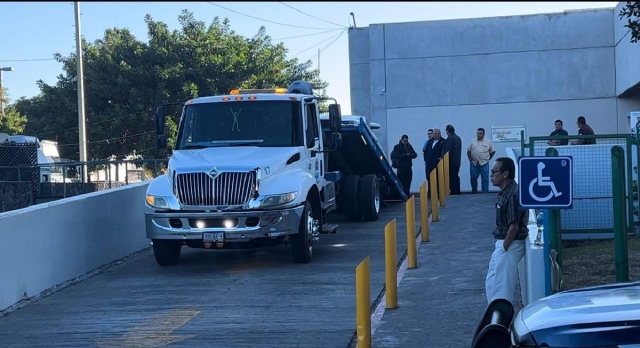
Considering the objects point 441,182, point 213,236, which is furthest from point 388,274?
point 441,182

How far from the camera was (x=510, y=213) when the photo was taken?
8.51 metres

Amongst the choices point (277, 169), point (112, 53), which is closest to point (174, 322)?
point (277, 169)

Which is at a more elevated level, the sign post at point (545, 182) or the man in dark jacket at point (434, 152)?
the man in dark jacket at point (434, 152)

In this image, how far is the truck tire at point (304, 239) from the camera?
12891 mm

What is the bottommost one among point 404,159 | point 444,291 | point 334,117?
point 444,291

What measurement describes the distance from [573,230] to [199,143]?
6.07 m

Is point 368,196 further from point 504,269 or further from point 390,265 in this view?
point 504,269

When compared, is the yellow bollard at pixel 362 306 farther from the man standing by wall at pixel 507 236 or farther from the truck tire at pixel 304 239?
the truck tire at pixel 304 239

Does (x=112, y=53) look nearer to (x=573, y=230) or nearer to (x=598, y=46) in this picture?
(x=598, y=46)

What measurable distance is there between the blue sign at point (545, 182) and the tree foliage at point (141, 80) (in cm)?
2863

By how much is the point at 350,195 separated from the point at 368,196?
1.17 feet

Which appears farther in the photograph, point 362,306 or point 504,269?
point 504,269

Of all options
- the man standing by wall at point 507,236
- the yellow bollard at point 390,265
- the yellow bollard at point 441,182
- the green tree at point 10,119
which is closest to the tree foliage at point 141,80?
the green tree at point 10,119

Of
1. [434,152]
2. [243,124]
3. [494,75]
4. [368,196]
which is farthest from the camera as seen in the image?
[494,75]
